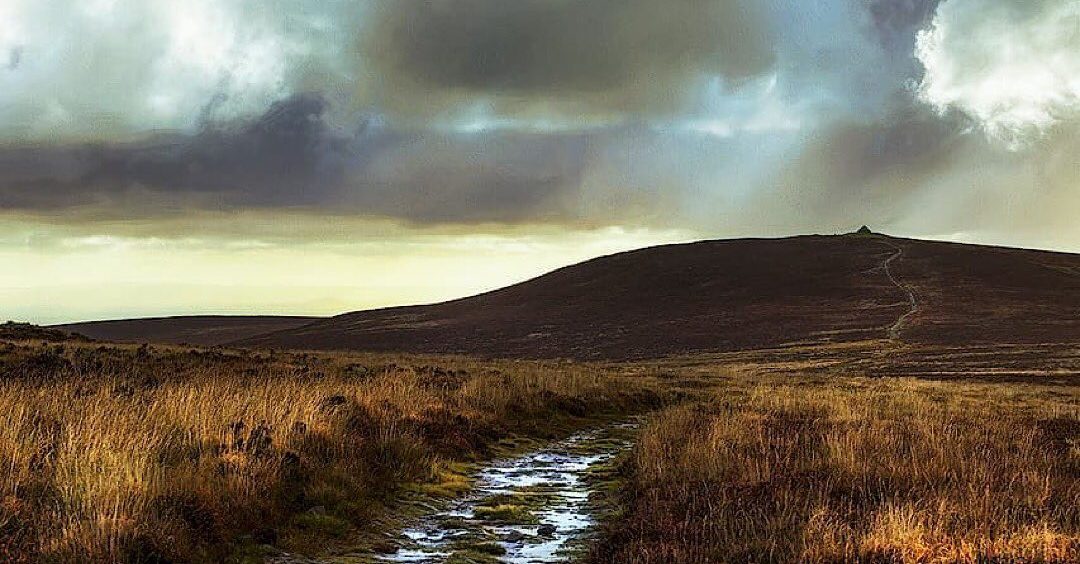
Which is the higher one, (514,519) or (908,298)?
(908,298)

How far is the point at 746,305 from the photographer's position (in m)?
118

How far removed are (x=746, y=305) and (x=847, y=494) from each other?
109 meters

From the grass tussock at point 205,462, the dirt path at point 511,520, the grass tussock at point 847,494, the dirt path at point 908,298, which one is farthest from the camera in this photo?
the dirt path at point 908,298

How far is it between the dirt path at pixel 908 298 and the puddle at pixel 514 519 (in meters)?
74.2

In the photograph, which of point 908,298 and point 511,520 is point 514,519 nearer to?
point 511,520

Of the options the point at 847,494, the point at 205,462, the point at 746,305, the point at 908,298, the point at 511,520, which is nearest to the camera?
the point at 205,462

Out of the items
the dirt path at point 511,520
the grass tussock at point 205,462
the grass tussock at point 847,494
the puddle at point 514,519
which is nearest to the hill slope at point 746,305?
the grass tussock at point 847,494

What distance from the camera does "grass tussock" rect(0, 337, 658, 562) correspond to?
27.5 ft

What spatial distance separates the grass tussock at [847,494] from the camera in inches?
337

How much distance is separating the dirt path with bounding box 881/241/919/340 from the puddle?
74220 mm

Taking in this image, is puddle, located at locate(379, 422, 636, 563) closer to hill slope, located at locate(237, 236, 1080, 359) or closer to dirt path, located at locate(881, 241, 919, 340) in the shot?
hill slope, located at locate(237, 236, 1080, 359)

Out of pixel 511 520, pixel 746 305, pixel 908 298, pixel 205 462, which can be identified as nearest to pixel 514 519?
pixel 511 520

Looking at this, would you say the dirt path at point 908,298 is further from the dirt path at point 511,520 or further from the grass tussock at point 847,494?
the dirt path at point 511,520

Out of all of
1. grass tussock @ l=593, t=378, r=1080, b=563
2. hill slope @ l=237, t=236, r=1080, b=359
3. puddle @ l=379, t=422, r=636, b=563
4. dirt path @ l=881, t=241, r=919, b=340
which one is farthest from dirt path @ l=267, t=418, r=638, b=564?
dirt path @ l=881, t=241, r=919, b=340
